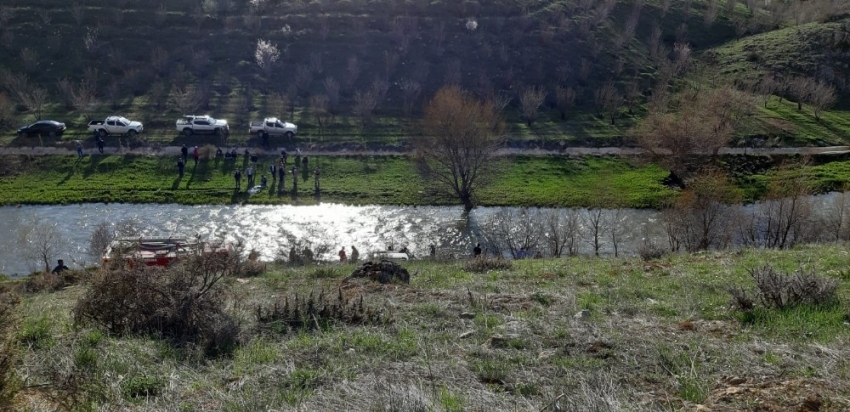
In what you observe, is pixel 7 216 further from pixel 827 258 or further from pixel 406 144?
pixel 827 258

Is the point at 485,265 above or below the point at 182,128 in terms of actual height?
above

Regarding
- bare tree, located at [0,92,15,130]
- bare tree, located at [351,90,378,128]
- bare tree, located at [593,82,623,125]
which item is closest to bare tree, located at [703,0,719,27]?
Result: bare tree, located at [593,82,623,125]

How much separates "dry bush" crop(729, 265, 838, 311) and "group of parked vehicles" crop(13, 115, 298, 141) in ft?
135

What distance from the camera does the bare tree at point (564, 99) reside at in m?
54.4

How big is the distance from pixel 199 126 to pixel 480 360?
144ft

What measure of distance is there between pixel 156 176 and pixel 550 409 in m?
39.7

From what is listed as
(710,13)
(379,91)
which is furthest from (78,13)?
(710,13)

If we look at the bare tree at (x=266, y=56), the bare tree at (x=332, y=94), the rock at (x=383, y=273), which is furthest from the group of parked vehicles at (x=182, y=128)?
the rock at (x=383, y=273)

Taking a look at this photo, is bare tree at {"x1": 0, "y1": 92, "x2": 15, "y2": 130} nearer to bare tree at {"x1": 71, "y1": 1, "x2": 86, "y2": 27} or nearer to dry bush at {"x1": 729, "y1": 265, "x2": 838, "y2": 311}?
bare tree at {"x1": 71, "y1": 1, "x2": 86, "y2": 27}

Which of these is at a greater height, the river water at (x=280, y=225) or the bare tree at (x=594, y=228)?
the bare tree at (x=594, y=228)

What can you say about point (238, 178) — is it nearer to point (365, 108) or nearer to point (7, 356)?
point (365, 108)

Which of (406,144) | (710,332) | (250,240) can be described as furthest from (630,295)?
(406,144)

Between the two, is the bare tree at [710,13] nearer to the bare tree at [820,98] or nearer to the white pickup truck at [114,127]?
the bare tree at [820,98]

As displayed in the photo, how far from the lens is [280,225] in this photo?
1336 inches
